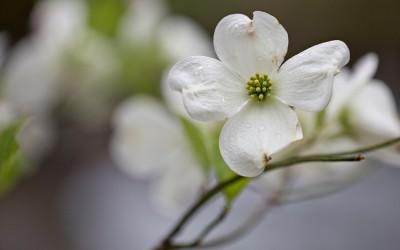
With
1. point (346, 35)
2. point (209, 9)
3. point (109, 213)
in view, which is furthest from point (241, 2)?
point (109, 213)

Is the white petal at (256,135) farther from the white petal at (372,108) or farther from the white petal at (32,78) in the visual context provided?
the white petal at (32,78)

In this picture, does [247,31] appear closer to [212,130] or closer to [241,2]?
[212,130]

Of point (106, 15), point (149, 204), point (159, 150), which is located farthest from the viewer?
point (149, 204)

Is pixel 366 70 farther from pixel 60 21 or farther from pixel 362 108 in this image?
pixel 60 21

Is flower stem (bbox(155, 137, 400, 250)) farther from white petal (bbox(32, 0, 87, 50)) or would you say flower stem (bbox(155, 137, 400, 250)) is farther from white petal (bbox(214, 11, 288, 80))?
white petal (bbox(32, 0, 87, 50))

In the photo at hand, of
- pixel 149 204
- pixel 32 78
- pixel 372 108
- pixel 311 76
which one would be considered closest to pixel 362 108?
pixel 372 108

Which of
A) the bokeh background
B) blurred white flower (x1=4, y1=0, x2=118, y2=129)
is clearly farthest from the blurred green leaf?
the bokeh background
